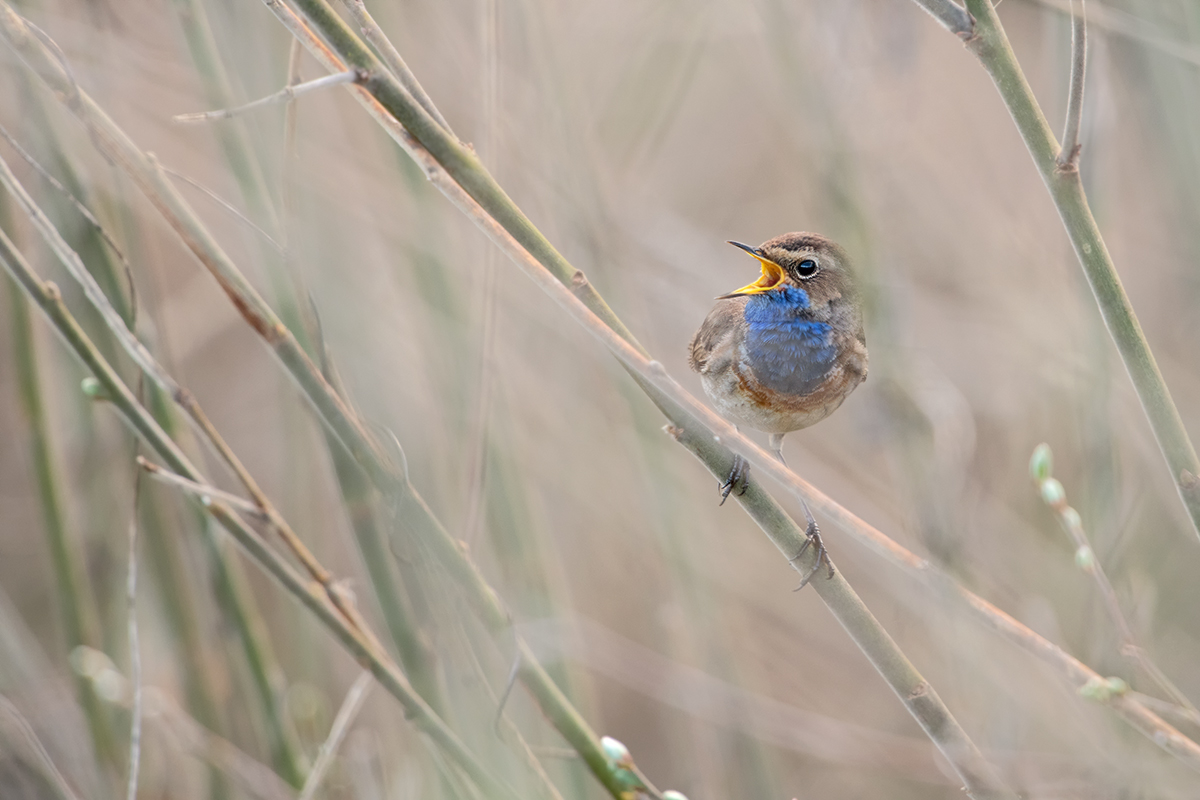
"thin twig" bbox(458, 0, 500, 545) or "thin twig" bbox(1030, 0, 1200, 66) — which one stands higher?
"thin twig" bbox(458, 0, 500, 545)

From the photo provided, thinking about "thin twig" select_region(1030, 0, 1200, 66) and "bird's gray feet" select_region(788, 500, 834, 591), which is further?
"thin twig" select_region(1030, 0, 1200, 66)

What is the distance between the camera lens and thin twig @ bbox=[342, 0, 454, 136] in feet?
3.67

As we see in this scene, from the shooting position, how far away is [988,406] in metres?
3.24

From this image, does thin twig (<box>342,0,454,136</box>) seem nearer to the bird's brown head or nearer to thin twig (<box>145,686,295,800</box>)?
the bird's brown head

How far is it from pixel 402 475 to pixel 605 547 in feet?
8.38

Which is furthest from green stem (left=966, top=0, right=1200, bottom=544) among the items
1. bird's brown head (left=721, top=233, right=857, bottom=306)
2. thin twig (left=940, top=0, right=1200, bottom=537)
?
bird's brown head (left=721, top=233, right=857, bottom=306)

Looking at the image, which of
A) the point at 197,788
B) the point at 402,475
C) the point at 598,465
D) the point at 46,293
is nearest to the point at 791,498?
the point at 598,465

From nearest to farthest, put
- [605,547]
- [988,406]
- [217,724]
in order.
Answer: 1. [217,724]
2. [988,406]
3. [605,547]

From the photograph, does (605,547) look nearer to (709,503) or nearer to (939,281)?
(709,503)

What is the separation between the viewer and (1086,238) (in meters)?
1.12

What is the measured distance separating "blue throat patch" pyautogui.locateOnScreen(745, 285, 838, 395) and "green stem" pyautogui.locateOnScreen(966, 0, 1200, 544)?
53 centimetres

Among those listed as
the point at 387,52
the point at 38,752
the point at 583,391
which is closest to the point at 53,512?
the point at 38,752

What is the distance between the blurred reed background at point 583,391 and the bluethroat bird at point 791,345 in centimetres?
37

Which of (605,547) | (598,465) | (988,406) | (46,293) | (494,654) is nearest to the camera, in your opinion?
(46,293)
